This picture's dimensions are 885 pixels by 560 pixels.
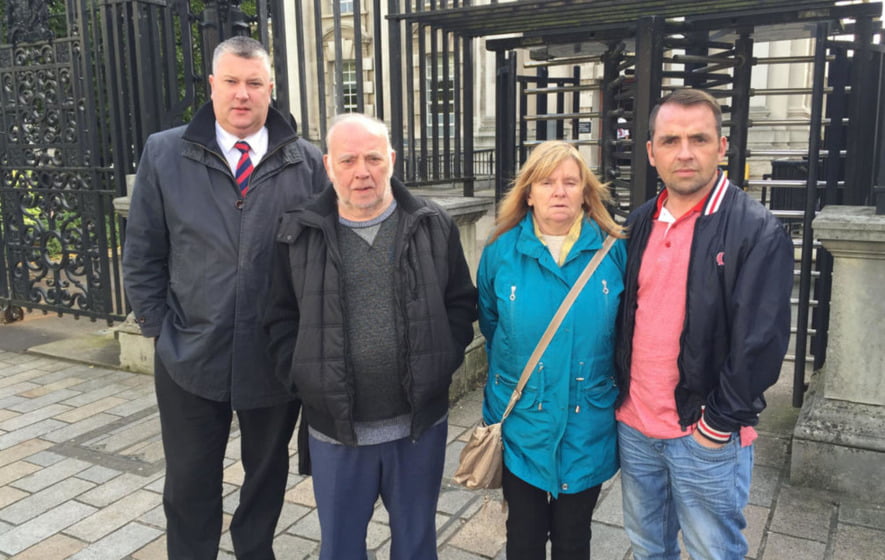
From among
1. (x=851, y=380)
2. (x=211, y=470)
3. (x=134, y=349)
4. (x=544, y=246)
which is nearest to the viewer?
(x=544, y=246)

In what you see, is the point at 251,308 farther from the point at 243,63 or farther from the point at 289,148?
the point at 243,63

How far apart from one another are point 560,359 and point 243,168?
140 centimetres

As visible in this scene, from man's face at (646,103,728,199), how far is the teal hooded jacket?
328mm

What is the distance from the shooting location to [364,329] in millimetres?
2311

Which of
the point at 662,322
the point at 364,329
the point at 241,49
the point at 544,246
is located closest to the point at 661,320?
the point at 662,322

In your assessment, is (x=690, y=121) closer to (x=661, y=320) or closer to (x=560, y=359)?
(x=661, y=320)

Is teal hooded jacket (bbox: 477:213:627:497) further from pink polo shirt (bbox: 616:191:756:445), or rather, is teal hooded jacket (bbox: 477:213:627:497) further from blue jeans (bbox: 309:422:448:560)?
blue jeans (bbox: 309:422:448:560)

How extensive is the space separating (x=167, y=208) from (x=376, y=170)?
913 millimetres

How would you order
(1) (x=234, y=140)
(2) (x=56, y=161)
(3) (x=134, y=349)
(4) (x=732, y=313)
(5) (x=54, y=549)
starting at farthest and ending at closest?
(2) (x=56, y=161) → (3) (x=134, y=349) → (5) (x=54, y=549) → (1) (x=234, y=140) → (4) (x=732, y=313)

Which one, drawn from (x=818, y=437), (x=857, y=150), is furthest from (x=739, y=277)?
(x=857, y=150)

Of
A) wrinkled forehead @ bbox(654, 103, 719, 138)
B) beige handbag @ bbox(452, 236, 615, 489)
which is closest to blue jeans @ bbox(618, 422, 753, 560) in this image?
beige handbag @ bbox(452, 236, 615, 489)

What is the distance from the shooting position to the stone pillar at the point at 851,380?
358 centimetres

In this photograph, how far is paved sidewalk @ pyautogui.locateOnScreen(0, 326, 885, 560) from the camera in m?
3.29

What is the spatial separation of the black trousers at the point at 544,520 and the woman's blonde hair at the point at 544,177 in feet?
2.91
